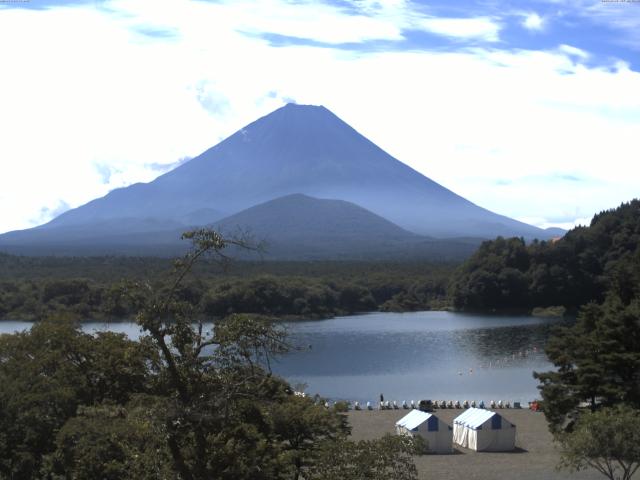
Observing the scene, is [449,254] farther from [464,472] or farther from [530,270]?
[464,472]

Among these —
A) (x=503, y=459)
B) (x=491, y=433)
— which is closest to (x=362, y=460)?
(x=503, y=459)

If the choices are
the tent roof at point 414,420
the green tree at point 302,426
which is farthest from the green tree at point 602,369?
the green tree at point 302,426

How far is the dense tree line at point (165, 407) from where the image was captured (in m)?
6.94

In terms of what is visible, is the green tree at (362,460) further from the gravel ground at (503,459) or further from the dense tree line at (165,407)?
the gravel ground at (503,459)

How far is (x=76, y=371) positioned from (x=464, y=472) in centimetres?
783

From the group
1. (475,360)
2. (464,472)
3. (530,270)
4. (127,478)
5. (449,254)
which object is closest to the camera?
(127,478)

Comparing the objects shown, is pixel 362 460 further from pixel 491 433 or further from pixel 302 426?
pixel 491 433

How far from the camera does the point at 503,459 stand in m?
18.7

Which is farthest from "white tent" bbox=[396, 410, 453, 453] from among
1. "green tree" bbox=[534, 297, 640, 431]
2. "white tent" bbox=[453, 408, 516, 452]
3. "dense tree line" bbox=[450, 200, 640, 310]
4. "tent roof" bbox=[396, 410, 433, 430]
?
"dense tree line" bbox=[450, 200, 640, 310]

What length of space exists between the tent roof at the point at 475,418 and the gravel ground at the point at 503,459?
0.56 metres

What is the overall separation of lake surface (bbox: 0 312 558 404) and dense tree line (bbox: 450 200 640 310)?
6.38 meters

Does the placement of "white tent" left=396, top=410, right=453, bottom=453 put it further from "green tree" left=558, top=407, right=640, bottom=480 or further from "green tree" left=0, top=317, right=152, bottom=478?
"green tree" left=0, top=317, right=152, bottom=478

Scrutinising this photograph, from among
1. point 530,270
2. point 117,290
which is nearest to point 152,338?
point 117,290

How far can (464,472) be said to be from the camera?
1747 centimetres
